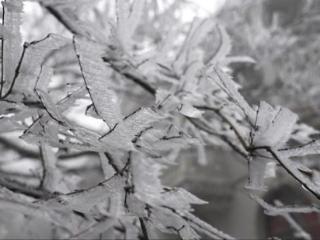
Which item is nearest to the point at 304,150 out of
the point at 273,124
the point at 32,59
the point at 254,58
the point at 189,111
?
the point at 273,124

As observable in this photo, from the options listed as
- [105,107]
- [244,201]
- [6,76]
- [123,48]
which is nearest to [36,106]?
[6,76]

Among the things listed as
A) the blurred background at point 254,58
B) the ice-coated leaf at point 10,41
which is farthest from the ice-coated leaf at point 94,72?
the blurred background at point 254,58

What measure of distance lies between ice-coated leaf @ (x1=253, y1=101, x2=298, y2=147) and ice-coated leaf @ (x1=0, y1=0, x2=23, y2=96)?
18.1 inches

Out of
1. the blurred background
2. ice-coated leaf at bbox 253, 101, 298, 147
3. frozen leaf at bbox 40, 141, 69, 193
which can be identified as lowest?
frozen leaf at bbox 40, 141, 69, 193

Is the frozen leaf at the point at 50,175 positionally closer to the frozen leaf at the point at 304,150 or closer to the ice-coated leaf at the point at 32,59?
the ice-coated leaf at the point at 32,59

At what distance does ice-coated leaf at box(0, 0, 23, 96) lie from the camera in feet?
2.39

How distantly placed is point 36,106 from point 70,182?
0.54 m

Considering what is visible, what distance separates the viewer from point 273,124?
30.3 inches

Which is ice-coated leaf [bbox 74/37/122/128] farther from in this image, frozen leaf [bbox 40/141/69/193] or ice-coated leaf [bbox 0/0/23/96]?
frozen leaf [bbox 40/141/69/193]

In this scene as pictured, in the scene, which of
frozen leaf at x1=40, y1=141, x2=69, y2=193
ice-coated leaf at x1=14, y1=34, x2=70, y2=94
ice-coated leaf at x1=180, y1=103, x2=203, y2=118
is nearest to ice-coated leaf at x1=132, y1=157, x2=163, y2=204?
ice-coated leaf at x1=180, y1=103, x2=203, y2=118

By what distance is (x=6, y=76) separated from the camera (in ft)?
2.55

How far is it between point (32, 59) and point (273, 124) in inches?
18.7

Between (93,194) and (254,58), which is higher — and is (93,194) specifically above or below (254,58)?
below

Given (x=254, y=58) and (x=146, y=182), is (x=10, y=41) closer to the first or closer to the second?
(x=146, y=182)
